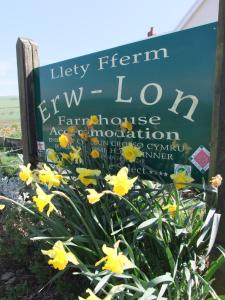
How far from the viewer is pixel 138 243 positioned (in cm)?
184

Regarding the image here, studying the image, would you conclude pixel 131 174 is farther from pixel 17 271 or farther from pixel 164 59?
pixel 17 271

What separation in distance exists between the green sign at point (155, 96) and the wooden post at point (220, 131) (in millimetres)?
194

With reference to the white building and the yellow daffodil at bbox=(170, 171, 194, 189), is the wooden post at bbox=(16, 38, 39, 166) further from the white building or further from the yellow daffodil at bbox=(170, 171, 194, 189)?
the white building

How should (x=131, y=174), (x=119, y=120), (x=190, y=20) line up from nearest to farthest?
1. (x=131, y=174)
2. (x=119, y=120)
3. (x=190, y=20)

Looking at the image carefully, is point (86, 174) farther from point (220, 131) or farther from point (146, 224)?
point (220, 131)

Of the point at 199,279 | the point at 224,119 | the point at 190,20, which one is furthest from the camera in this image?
the point at 190,20

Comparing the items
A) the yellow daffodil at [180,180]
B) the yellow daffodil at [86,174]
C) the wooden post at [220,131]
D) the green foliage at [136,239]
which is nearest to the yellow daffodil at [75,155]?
the green foliage at [136,239]

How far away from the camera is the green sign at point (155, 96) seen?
199 cm

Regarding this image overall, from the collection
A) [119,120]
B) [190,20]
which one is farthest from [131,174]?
[190,20]

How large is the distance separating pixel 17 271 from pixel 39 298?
1.42 feet

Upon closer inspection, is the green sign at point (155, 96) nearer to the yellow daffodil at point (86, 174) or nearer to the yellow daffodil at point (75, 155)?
the yellow daffodil at point (75, 155)

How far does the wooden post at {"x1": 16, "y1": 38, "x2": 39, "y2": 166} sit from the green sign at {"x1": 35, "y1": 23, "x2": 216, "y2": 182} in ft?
1.84

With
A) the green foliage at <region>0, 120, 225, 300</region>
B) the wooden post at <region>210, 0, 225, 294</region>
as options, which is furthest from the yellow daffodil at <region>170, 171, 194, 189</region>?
the wooden post at <region>210, 0, 225, 294</region>

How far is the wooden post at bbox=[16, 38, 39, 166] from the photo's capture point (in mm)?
3346
